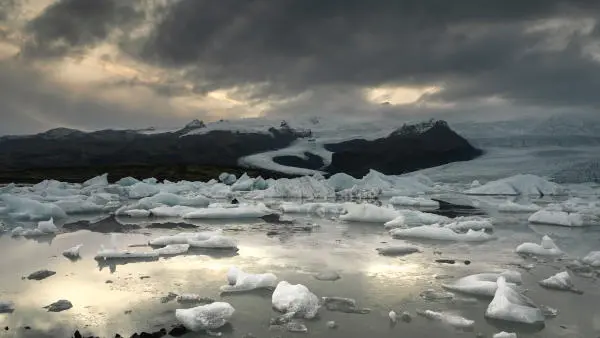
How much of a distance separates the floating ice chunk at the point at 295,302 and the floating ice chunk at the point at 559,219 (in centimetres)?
1225

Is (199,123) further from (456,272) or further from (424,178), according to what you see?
(456,272)

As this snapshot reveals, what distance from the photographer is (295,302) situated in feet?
20.8

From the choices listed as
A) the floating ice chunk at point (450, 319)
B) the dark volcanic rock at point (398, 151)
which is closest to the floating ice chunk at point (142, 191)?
the floating ice chunk at point (450, 319)

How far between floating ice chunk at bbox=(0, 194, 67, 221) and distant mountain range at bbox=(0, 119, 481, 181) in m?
34.3

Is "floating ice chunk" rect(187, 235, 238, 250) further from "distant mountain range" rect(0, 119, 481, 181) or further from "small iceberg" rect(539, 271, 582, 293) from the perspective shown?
"distant mountain range" rect(0, 119, 481, 181)

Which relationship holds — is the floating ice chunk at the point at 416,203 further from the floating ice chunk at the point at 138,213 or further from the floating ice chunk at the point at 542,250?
the floating ice chunk at the point at 542,250

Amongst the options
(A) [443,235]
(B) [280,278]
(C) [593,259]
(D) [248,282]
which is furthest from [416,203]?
(D) [248,282]

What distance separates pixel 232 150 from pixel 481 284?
8220cm

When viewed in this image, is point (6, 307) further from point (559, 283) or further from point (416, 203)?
point (416, 203)

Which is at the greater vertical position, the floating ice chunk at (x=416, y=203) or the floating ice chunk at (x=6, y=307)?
the floating ice chunk at (x=6, y=307)

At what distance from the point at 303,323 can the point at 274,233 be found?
7.86 m

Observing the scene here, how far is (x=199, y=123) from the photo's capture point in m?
116

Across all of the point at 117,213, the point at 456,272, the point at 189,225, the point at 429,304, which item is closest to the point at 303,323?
the point at 429,304

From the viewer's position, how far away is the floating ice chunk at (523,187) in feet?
108
